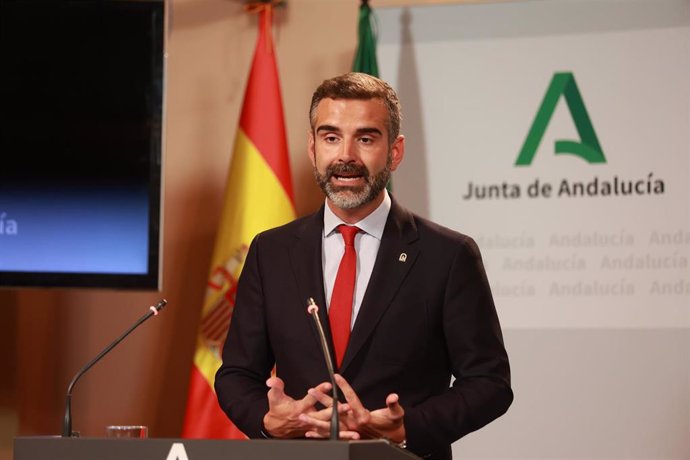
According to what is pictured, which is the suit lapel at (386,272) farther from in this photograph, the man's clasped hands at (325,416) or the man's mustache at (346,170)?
the man's clasped hands at (325,416)

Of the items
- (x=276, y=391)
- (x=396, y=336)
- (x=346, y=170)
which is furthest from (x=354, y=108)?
(x=276, y=391)

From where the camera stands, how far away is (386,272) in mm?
3029

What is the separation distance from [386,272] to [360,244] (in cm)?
15

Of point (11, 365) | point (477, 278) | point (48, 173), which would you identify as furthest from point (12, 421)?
point (477, 278)

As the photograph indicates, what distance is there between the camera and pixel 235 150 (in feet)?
16.3

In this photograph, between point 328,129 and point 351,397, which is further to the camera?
point 328,129

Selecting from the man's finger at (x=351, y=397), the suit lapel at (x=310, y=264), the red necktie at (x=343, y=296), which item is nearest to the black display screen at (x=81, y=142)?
the suit lapel at (x=310, y=264)

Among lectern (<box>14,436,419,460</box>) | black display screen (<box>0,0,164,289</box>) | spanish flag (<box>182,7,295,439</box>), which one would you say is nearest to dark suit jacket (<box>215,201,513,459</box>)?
lectern (<box>14,436,419,460</box>)

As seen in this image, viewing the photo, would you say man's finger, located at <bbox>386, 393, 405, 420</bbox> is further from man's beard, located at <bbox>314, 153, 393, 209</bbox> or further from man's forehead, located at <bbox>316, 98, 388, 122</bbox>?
man's forehead, located at <bbox>316, 98, 388, 122</bbox>

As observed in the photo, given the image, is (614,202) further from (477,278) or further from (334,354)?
(334,354)

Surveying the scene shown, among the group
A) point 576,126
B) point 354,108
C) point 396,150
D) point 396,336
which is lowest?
point 396,336

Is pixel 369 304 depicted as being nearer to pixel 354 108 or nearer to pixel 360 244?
pixel 360 244

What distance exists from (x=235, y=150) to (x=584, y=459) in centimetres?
203

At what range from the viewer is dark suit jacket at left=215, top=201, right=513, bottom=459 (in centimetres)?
291
